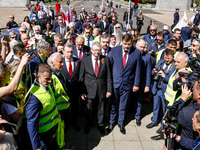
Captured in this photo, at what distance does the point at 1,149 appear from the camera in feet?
6.07

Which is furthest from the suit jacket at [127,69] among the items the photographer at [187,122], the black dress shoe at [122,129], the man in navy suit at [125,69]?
the photographer at [187,122]

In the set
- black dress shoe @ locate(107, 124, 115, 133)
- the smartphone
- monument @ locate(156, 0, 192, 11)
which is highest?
monument @ locate(156, 0, 192, 11)

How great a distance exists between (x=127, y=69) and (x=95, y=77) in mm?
732

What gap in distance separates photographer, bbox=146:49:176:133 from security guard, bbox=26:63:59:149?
249cm

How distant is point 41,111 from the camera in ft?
8.94

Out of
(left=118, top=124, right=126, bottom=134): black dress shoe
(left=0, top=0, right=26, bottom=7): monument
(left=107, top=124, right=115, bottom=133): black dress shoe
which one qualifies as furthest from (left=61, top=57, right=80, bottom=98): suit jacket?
(left=0, top=0, right=26, bottom=7): monument

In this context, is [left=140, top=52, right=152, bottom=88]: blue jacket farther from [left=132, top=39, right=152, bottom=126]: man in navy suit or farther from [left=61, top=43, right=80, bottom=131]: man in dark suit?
[left=61, top=43, right=80, bottom=131]: man in dark suit

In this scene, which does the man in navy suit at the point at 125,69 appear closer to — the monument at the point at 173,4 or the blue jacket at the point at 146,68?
the blue jacket at the point at 146,68

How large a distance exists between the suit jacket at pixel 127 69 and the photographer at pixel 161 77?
42 cm

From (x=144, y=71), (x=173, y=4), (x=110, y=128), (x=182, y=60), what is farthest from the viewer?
(x=173, y=4)

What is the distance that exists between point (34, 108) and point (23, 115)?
18.4 inches

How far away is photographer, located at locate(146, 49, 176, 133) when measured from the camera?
13.9ft

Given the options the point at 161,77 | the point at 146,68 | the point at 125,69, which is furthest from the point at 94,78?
the point at 161,77

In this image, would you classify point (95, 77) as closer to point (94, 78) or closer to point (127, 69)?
point (94, 78)
